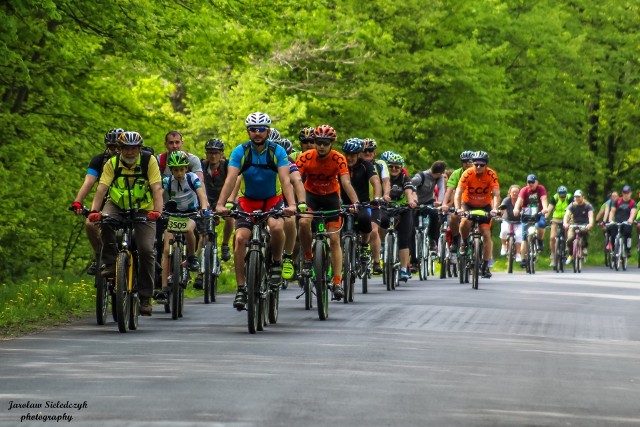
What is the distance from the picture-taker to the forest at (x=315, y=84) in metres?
25.4

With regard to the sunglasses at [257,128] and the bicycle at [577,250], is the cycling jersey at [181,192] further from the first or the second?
the bicycle at [577,250]

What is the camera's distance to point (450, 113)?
2003 inches

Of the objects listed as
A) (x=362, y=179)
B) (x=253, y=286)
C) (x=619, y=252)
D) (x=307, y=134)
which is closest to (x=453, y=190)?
(x=362, y=179)

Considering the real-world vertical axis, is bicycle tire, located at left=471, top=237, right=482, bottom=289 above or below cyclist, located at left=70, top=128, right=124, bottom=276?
below

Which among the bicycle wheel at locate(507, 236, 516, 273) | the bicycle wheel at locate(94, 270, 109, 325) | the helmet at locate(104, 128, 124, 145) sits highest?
the helmet at locate(104, 128, 124, 145)

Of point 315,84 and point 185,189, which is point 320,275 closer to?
point 185,189

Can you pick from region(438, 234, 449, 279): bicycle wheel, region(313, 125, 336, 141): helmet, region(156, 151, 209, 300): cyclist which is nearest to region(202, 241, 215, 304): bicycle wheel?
region(156, 151, 209, 300): cyclist

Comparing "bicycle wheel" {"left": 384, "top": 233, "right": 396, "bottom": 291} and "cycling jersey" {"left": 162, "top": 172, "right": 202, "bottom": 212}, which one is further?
"bicycle wheel" {"left": 384, "top": 233, "right": 396, "bottom": 291}

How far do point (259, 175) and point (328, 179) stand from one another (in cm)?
251

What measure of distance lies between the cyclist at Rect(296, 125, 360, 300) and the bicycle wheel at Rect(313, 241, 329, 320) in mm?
820

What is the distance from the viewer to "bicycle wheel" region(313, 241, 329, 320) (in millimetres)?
15992

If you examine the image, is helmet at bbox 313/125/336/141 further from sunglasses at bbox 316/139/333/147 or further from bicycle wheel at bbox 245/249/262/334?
bicycle wheel at bbox 245/249/262/334

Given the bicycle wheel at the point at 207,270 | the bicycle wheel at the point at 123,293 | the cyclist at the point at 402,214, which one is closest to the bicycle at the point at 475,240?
the cyclist at the point at 402,214

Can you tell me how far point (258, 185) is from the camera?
15375 mm
